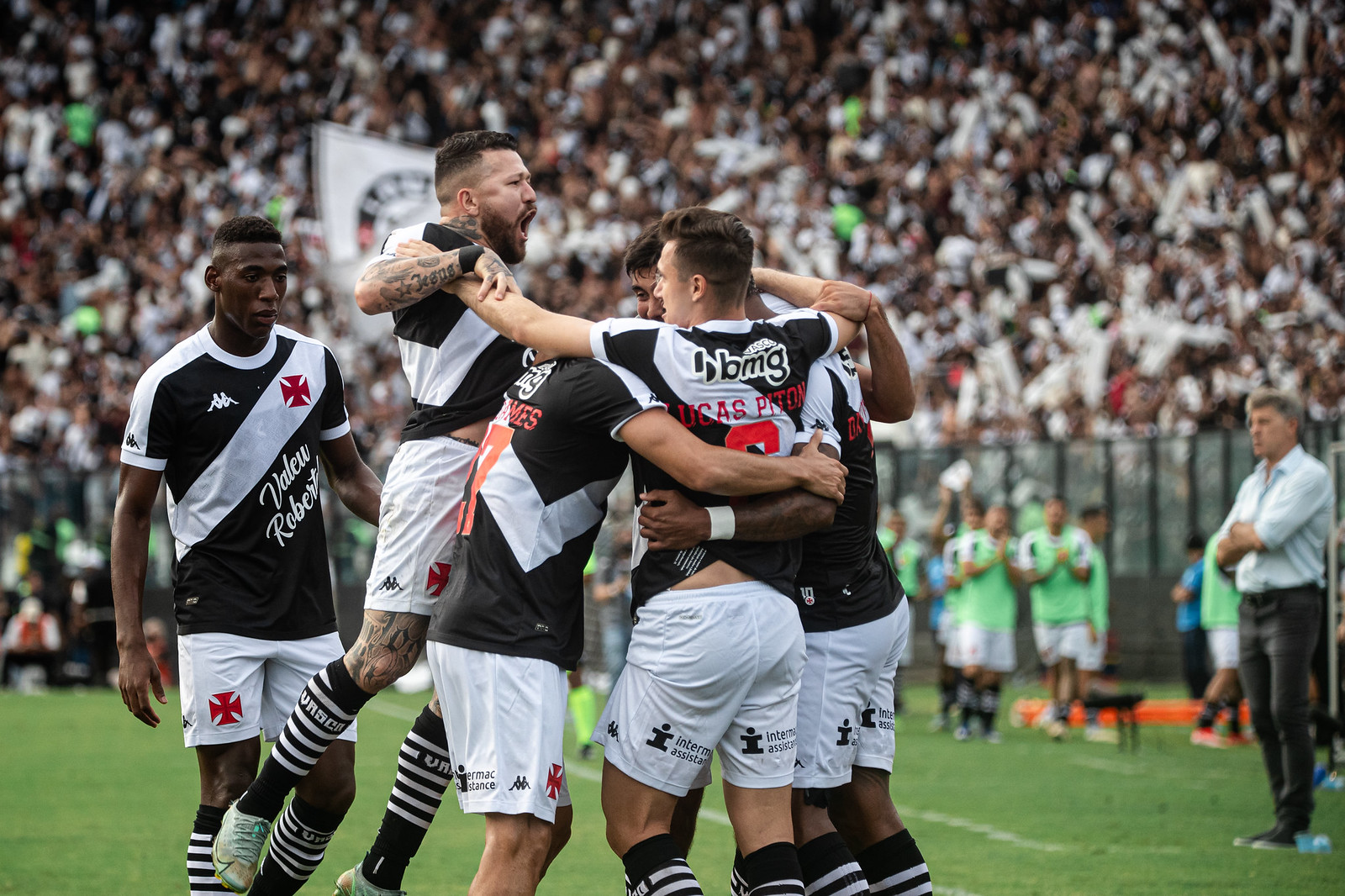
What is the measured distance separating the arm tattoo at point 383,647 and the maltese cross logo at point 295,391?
0.98 meters

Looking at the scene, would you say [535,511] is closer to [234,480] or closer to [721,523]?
[721,523]

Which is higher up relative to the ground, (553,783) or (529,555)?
(529,555)

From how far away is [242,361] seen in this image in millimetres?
5609

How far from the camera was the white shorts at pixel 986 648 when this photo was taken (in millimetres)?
14867

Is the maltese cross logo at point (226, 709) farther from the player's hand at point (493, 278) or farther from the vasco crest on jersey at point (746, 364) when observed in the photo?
the vasco crest on jersey at point (746, 364)

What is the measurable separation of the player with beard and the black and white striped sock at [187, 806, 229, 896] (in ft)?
0.67

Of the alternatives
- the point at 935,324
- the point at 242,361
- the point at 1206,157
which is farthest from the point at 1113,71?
the point at 242,361

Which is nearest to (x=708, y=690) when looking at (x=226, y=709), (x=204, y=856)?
(x=226, y=709)

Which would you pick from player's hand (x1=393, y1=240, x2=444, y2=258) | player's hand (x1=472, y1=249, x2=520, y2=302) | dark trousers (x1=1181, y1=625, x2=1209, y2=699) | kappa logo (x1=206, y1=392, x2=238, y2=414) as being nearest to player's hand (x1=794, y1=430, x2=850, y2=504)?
player's hand (x1=472, y1=249, x2=520, y2=302)

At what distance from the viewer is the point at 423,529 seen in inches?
203

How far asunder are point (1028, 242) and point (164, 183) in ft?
52.2

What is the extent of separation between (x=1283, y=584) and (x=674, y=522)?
5542mm

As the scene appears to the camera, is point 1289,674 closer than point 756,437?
No

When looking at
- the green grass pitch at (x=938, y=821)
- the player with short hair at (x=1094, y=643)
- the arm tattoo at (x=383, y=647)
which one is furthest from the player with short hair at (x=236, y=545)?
the player with short hair at (x=1094, y=643)
